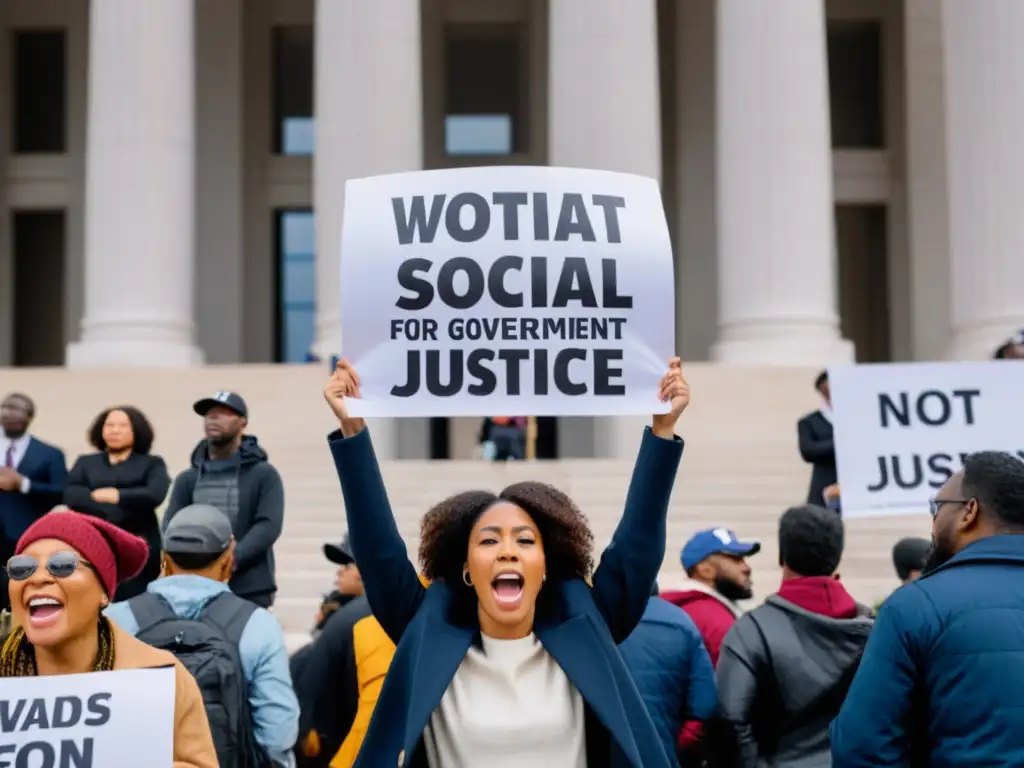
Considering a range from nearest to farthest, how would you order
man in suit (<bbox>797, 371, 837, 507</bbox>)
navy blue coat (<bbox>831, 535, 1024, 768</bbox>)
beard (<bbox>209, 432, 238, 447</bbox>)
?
navy blue coat (<bbox>831, 535, 1024, 768</bbox>) < beard (<bbox>209, 432, 238, 447</bbox>) < man in suit (<bbox>797, 371, 837, 507</bbox>)

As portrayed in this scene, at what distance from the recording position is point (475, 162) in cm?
3812

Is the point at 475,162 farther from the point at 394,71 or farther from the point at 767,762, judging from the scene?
the point at 767,762

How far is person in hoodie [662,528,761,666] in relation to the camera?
8.20m

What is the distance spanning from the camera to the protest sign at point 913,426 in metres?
10.5

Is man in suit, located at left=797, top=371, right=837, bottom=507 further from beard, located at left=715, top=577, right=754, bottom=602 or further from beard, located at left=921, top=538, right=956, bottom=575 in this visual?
beard, located at left=921, top=538, right=956, bottom=575

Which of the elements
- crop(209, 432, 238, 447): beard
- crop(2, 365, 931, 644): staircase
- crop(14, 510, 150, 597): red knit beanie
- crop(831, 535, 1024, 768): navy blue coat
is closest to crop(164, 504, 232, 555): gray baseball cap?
crop(14, 510, 150, 597): red knit beanie

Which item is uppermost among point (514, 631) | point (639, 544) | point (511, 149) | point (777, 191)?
point (511, 149)

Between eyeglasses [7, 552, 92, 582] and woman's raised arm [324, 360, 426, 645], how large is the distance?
889mm

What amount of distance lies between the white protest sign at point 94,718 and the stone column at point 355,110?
70.9 feet

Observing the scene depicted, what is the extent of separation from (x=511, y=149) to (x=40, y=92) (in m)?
11.3

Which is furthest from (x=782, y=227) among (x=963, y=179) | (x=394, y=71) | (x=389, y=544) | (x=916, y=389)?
(x=389, y=544)

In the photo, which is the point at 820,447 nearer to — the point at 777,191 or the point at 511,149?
the point at 777,191

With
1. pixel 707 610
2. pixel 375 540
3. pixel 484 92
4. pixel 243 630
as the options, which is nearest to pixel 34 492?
pixel 707 610

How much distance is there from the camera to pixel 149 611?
655 cm
